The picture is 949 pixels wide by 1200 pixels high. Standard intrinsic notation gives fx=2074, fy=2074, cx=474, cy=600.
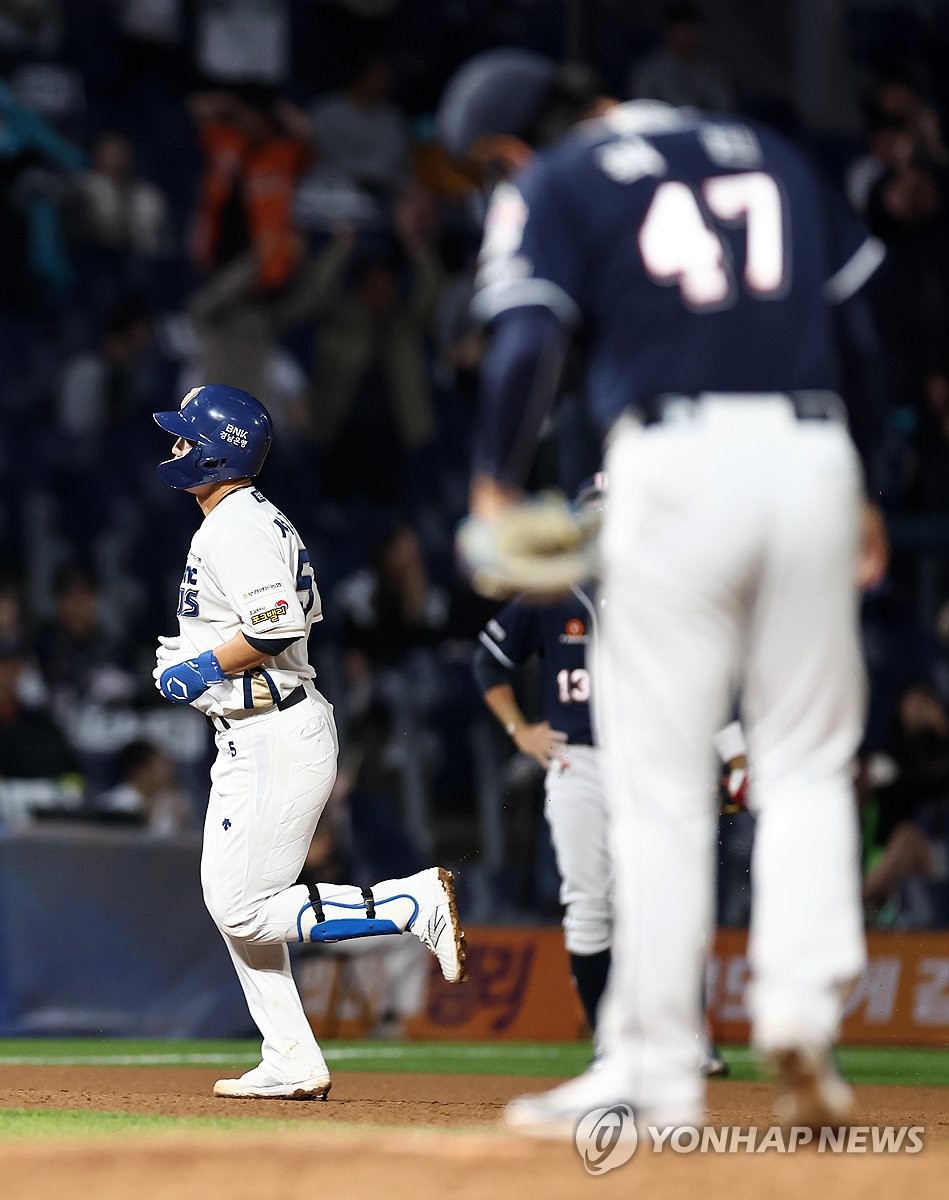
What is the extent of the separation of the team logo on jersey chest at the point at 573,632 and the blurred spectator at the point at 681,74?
Answer: 8.20 m

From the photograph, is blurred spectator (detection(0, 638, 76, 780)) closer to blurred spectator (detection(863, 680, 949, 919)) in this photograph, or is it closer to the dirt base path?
blurred spectator (detection(863, 680, 949, 919))

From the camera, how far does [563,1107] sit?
4168 millimetres

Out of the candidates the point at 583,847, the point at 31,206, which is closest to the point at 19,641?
the point at 31,206

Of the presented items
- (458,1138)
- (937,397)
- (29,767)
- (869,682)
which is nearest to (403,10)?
(937,397)

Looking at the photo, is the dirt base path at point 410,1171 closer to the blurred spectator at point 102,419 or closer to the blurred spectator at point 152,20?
the blurred spectator at point 102,419

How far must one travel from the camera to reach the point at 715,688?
13.4 ft

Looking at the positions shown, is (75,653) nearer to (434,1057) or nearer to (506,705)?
(434,1057)

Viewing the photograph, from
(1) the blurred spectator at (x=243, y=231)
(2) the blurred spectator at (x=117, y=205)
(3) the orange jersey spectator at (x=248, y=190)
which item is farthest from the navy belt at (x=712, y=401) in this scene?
(2) the blurred spectator at (x=117, y=205)

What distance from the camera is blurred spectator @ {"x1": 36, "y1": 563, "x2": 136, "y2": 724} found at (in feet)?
43.4

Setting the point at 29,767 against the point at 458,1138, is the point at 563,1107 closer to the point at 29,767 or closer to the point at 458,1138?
the point at 458,1138

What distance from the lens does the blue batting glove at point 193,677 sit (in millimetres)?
6723

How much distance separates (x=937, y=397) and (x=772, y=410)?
11.4 meters

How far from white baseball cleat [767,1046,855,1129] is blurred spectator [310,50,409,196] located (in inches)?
507

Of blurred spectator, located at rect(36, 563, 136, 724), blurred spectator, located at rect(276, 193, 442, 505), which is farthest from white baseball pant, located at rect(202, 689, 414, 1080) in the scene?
blurred spectator, located at rect(276, 193, 442, 505)
